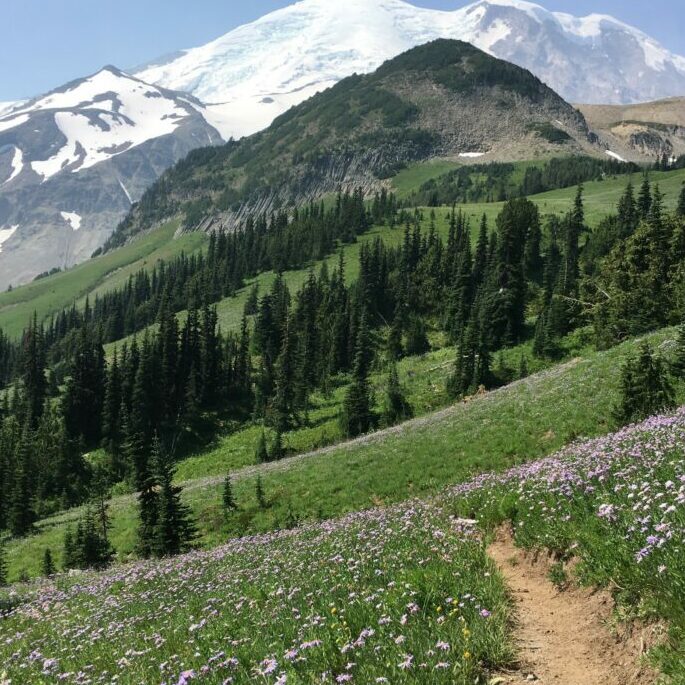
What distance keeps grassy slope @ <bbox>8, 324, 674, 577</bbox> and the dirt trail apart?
14.7 m

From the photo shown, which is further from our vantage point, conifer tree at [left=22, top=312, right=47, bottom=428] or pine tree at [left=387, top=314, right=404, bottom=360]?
pine tree at [left=387, top=314, right=404, bottom=360]

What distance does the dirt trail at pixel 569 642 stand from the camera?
19.3 feet

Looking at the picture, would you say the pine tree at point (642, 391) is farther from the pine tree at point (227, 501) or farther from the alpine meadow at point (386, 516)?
the pine tree at point (227, 501)

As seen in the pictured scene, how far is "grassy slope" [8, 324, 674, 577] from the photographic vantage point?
92.5ft

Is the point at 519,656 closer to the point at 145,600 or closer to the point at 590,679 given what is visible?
the point at 590,679

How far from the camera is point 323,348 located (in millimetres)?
109938

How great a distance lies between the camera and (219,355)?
103500 mm

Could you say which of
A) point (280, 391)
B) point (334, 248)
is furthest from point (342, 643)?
point (334, 248)

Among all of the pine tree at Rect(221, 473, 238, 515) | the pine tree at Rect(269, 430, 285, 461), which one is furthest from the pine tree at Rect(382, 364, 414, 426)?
the pine tree at Rect(221, 473, 238, 515)

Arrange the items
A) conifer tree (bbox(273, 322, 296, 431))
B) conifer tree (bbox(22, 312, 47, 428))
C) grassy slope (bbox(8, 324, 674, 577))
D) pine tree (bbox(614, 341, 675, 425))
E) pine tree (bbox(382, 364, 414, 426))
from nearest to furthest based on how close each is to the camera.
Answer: pine tree (bbox(614, 341, 675, 425)) < grassy slope (bbox(8, 324, 674, 577)) < pine tree (bbox(382, 364, 414, 426)) < conifer tree (bbox(273, 322, 296, 431)) < conifer tree (bbox(22, 312, 47, 428))

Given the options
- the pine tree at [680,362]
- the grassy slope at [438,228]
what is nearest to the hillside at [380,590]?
the pine tree at [680,362]

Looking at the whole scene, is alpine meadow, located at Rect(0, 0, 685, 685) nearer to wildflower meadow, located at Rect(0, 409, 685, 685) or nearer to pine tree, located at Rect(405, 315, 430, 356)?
wildflower meadow, located at Rect(0, 409, 685, 685)

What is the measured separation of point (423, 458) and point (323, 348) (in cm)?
7873

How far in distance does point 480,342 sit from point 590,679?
6584cm
